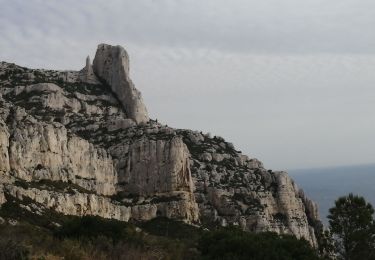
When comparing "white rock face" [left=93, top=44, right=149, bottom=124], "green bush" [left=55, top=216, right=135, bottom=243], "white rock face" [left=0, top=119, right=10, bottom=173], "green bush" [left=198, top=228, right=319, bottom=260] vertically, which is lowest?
"green bush" [left=198, top=228, right=319, bottom=260]

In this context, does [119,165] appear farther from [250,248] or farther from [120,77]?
[250,248]

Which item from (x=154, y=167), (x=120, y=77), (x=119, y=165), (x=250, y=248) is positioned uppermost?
(x=120, y=77)

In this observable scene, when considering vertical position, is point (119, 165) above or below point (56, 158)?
above

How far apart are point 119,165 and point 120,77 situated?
1461 inches

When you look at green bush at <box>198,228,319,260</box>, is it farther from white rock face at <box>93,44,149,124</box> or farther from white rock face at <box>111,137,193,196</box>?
white rock face at <box>93,44,149,124</box>

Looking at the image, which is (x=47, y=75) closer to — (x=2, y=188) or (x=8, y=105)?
(x=8, y=105)

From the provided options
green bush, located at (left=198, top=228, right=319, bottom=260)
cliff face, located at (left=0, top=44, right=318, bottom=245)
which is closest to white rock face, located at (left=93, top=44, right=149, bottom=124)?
cliff face, located at (left=0, top=44, right=318, bottom=245)

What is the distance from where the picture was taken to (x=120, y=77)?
136m

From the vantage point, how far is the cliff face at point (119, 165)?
8269 centimetres

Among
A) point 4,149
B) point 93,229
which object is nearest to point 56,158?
point 4,149

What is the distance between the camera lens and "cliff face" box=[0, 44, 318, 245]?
82.7m

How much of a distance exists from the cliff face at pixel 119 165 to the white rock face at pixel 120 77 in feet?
1.08

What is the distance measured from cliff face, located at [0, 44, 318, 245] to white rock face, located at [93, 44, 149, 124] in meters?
0.33

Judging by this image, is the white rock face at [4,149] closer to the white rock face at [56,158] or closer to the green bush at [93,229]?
the white rock face at [56,158]
